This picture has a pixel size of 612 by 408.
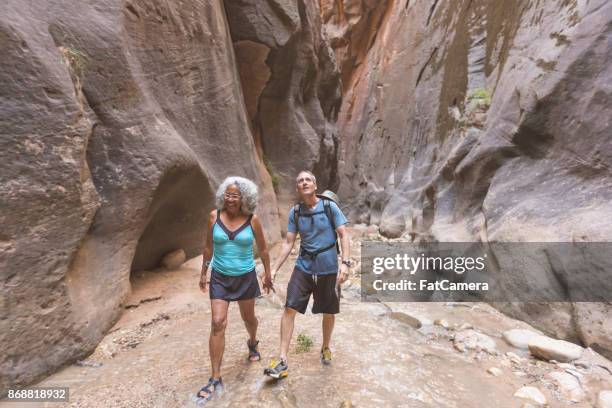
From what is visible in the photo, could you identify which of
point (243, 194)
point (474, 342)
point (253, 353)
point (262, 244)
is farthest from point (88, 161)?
point (474, 342)

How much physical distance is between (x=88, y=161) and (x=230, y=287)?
262 centimetres

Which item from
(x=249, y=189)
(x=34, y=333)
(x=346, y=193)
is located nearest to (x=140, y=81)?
(x=249, y=189)

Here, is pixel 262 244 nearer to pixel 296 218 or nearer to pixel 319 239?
pixel 296 218

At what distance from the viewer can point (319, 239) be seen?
3.12 metres

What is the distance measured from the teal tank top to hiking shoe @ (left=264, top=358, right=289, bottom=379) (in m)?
0.87

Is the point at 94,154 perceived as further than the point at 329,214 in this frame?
Yes

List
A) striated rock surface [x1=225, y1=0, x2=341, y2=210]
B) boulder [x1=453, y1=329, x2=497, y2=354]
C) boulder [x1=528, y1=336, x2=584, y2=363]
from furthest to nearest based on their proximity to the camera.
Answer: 1. striated rock surface [x1=225, y1=0, x2=341, y2=210]
2. boulder [x1=453, y1=329, x2=497, y2=354]
3. boulder [x1=528, y1=336, x2=584, y2=363]

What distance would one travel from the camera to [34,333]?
3.10m

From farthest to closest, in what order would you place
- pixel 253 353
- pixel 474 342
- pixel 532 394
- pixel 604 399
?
pixel 474 342, pixel 253 353, pixel 532 394, pixel 604 399

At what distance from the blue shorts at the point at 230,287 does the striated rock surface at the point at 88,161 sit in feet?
5.78

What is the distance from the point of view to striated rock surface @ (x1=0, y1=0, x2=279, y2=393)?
3.01m

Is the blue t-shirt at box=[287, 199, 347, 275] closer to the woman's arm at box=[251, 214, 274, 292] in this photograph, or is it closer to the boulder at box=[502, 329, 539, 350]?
the woman's arm at box=[251, 214, 274, 292]

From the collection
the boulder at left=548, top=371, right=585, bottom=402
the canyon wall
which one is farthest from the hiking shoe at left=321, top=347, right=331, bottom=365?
the canyon wall

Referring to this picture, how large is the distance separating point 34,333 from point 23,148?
177 cm
